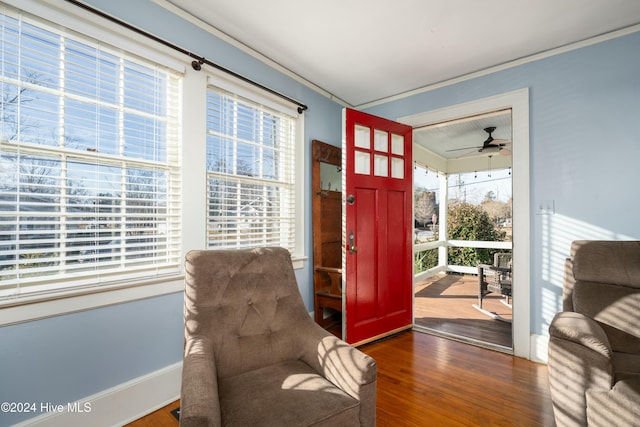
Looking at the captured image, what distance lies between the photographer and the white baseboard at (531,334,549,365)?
2480 mm

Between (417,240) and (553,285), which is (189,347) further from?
(417,240)

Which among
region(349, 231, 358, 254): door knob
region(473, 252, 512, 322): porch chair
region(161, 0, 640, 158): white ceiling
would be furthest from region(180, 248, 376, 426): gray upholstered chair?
region(473, 252, 512, 322): porch chair

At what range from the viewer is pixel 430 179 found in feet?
20.8

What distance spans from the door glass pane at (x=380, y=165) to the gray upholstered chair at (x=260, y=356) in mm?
1579

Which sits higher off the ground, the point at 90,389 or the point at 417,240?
the point at 417,240

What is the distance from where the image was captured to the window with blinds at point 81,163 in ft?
4.74

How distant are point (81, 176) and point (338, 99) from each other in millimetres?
2700

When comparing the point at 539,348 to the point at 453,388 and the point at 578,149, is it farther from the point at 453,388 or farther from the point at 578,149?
the point at 578,149

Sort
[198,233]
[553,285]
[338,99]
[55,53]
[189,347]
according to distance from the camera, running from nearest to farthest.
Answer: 1. [189,347]
2. [55,53]
3. [198,233]
4. [553,285]
5. [338,99]

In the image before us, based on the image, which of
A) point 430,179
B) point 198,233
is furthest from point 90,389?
point 430,179

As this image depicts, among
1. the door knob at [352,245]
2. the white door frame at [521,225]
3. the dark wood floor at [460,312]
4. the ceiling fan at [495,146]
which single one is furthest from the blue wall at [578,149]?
the ceiling fan at [495,146]

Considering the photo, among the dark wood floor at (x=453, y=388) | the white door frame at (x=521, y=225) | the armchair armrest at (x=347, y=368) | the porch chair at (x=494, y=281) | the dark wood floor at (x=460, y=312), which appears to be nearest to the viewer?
the armchair armrest at (x=347, y=368)

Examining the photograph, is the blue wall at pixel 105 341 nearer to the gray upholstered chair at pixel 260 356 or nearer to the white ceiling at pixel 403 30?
the white ceiling at pixel 403 30

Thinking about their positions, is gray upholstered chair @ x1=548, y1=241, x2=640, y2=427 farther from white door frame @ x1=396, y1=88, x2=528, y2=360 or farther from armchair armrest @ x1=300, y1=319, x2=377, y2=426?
armchair armrest @ x1=300, y1=319, x2=377, y2=426
